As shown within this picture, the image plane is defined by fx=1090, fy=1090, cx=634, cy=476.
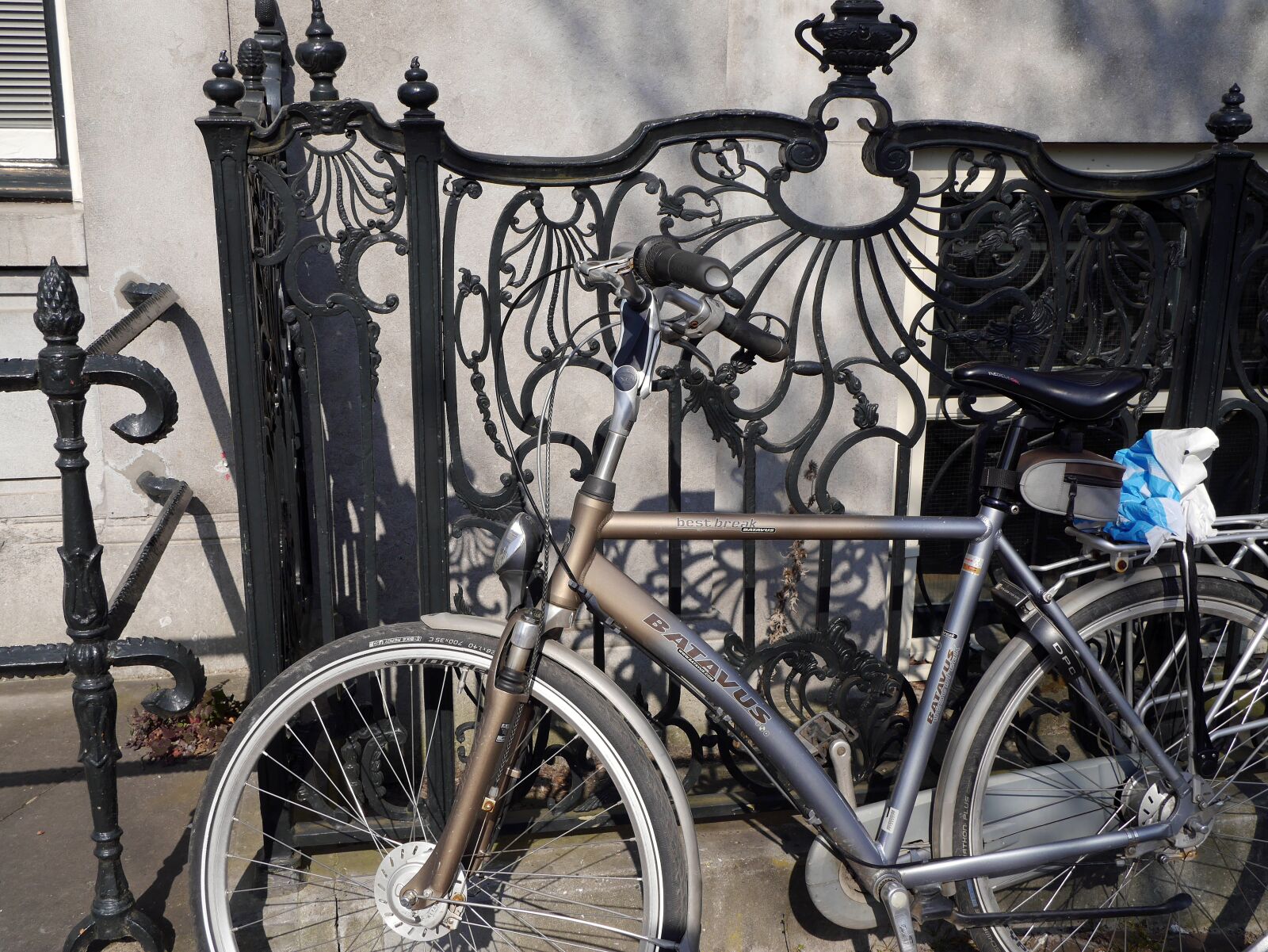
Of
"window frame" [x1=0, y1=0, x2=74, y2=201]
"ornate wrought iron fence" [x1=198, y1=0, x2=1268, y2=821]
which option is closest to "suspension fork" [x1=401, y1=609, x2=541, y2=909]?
"ornate wrought iron fence" [x1=198, y1=0, x2=1268, y2=821]

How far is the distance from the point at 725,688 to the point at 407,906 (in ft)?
2.66

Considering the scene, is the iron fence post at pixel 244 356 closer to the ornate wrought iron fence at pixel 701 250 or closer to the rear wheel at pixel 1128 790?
the ornate wrought iron fence at pixel 701 250

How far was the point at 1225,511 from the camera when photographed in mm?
3818

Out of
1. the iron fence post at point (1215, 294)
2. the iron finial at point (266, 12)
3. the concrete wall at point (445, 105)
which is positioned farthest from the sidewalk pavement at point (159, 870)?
the iron finial at point (266, 12)

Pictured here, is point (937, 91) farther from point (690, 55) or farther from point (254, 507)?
point (254, 507)

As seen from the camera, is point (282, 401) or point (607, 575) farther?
point (282, 401)

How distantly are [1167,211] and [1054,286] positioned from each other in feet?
1.27

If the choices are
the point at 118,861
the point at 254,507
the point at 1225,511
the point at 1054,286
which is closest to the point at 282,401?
the point at 254,507

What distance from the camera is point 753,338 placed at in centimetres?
213

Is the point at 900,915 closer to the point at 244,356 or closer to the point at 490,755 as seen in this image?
the point at 490,755

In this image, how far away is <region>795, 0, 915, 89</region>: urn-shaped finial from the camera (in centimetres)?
248

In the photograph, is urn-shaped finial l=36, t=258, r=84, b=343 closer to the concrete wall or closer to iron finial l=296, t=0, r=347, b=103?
iron finial l=296, t=0, r=347, b=103

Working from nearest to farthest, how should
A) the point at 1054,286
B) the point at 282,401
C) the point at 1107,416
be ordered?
1. the point at 1107,416
2. the point at 1054,286
3. the point at 282,401

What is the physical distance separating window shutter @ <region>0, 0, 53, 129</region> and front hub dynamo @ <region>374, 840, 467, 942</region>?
3.04 meters
